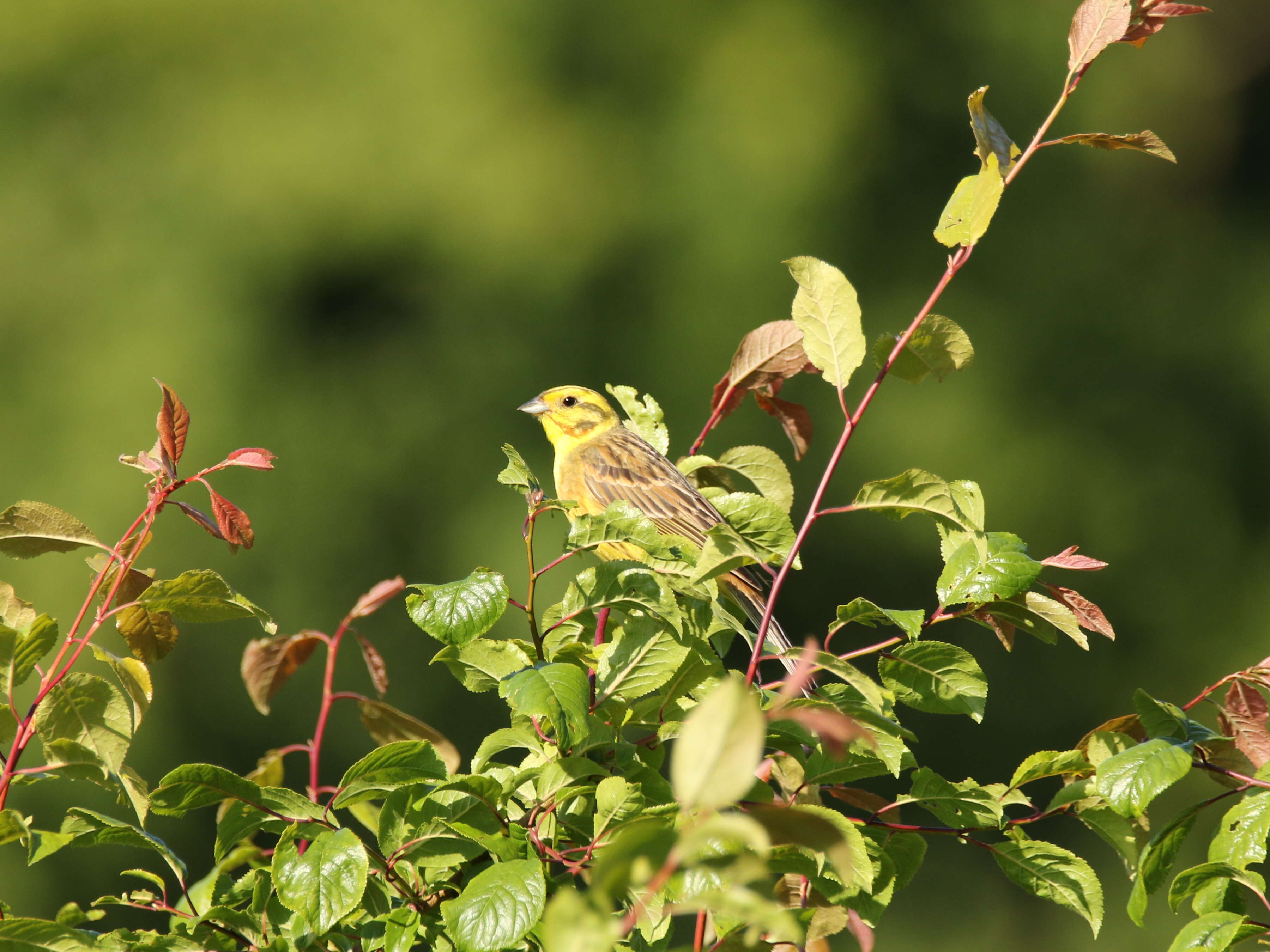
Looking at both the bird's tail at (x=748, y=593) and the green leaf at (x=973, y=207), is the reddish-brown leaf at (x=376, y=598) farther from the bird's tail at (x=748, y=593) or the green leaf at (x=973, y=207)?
the bird's tail at (x=748, y=593)

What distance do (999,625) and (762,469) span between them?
51cm

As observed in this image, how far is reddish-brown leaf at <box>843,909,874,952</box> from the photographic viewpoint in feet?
4.49

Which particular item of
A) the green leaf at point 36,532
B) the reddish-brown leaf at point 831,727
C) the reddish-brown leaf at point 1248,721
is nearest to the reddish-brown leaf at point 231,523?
the green leaf at point 36,532

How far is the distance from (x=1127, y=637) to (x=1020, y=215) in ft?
9.56

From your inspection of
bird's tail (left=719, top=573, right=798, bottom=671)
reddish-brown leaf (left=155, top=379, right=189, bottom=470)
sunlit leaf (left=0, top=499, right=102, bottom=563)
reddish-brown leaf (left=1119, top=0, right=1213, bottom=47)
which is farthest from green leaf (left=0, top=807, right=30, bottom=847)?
bird's tail (left=719, top=573, right=798, bottom=671)

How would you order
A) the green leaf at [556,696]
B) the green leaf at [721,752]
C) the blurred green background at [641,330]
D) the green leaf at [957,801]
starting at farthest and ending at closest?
1. the blurred green background at [641,330]
2. the green leaf at [957,801]
3. the green leaf at [556,696]
4. the green leaf at [721,752]

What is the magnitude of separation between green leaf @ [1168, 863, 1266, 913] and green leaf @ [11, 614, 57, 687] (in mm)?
1106

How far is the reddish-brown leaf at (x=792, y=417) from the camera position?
6.33 ft

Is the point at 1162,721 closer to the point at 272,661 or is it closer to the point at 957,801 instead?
the point at 957,801

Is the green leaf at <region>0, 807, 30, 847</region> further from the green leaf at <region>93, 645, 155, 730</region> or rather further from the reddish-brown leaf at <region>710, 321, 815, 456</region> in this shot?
the reddish-brown leaf at <region>710, 321, 815, 456</region>

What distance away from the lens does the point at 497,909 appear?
3.39 feet

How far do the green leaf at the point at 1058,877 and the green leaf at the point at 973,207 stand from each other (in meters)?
0.66

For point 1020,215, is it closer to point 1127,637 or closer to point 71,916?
point 1127,637

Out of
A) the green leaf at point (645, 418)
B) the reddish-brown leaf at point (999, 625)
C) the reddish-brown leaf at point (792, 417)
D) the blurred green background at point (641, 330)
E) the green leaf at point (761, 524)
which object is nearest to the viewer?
the green leaf at point (761, 524)
